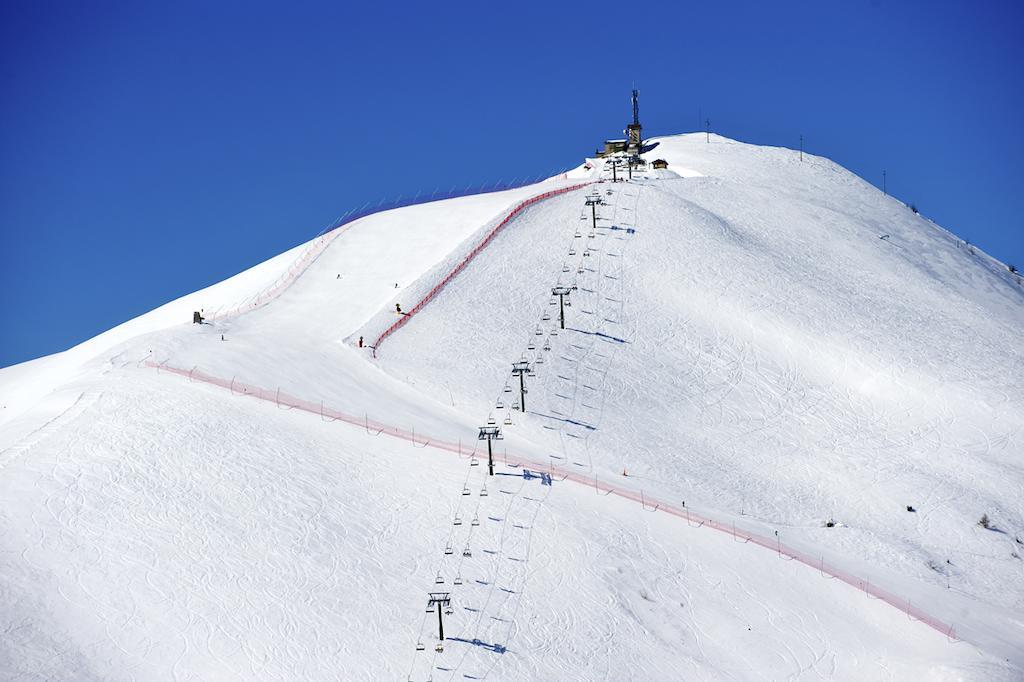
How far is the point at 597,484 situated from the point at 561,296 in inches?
638

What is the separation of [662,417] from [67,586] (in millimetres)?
27727

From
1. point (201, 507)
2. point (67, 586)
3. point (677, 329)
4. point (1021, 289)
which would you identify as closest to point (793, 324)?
point (677, 329)

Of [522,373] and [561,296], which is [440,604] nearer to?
[522,373]

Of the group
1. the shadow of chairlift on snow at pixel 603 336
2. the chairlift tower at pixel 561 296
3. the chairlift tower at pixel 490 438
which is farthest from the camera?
the chairlift tower at pixel 561 296

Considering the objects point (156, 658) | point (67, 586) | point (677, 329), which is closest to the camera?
point (156, 658)

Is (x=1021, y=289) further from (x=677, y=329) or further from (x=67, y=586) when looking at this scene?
(x=67, y=586)

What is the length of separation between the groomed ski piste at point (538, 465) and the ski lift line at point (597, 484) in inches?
7.6

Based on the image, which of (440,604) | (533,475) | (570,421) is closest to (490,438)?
(533,475)

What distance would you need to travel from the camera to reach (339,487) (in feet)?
168

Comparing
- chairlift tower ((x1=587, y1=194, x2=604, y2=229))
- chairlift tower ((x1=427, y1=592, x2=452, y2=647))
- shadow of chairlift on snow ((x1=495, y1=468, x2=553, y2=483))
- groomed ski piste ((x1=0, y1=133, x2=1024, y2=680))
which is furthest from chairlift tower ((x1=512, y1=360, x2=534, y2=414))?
chairlift tower ((x1=587, y1=194, x2=604, y2=229))

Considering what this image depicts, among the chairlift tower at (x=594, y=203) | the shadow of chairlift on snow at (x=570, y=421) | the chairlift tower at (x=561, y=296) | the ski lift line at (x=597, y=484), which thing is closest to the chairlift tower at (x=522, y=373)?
the shadow of chairlift on snow at (x=570, y=421)

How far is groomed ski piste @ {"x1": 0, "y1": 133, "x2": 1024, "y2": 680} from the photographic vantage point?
144ft

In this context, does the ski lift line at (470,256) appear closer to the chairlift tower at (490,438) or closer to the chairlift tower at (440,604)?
the chairlift tower at (490,438)

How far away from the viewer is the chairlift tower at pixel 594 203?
271 ft
